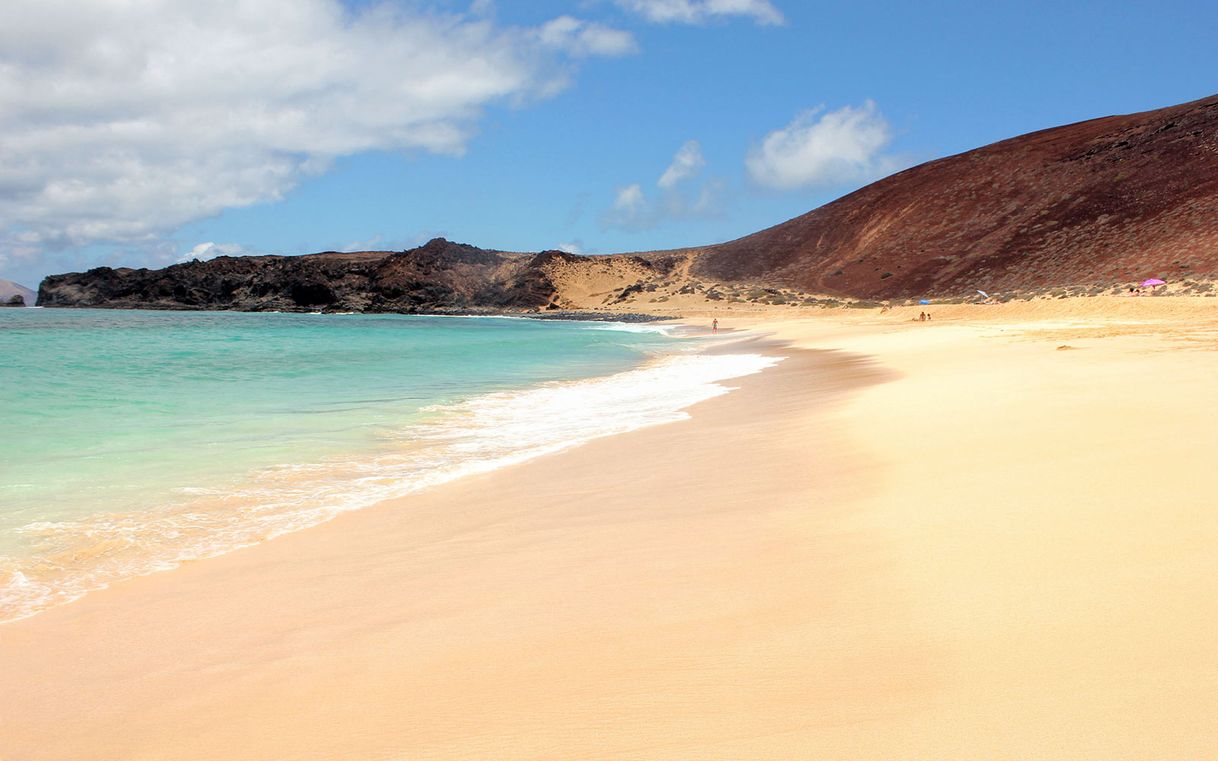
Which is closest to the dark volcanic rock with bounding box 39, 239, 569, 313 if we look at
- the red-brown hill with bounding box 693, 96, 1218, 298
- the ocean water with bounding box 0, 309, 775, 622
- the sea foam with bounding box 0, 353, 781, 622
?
the red-brown hill with bounding box 693, 96, 1218, 298

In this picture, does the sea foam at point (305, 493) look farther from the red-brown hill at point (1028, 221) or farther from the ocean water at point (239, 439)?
the red-brown hill at point (1028, 221)

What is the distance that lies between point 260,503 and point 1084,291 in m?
44.5

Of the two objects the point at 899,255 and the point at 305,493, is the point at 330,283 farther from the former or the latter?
the point at 305,493

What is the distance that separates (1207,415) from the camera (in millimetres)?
5551

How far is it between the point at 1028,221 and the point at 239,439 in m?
62.7

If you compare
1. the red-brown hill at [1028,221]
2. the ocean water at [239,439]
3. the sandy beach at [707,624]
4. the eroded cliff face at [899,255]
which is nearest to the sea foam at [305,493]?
the ocean water at [239,439]

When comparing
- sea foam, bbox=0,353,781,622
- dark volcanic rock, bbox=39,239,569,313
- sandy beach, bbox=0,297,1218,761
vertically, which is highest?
dark volcanic rock, bbox=39,239,569,313

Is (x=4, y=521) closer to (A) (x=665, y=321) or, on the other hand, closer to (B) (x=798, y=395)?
(B) (x=798, y=395)

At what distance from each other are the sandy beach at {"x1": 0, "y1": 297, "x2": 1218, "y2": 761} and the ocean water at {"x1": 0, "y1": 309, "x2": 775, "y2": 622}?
2.25ft

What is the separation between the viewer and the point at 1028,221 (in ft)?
191

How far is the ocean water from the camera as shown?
15.8ft

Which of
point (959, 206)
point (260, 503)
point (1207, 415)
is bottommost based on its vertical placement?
point (260, 503)

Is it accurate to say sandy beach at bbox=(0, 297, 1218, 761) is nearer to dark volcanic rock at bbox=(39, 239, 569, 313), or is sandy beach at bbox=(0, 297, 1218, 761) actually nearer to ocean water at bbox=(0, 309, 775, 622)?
ocean water at bbox=(0, 309, 775, 622)

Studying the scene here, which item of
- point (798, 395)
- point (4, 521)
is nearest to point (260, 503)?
point (4, 521)
